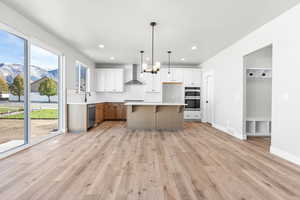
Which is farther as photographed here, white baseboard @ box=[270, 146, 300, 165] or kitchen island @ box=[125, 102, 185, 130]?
kitchen island @ box=[125, 102, 185, 130]

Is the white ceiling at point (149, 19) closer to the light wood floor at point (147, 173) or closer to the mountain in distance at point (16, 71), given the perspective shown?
the mountain in distance at point (16, 71)

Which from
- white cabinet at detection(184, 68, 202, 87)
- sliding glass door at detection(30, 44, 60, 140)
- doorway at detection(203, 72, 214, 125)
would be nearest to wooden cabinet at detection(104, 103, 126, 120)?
sliding glass door at detection(30, 44, 60, 140)

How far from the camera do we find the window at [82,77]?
5.80m

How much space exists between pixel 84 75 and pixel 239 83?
18.2 feet

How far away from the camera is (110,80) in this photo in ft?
24.3

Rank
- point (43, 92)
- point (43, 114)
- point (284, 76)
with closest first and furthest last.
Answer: point (284, 76) → point (43, 92) → point (43, 114)

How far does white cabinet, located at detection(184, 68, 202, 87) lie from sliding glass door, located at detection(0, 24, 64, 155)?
5084 mm

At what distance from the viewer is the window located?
580 cm

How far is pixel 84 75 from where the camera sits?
6492 millimetres

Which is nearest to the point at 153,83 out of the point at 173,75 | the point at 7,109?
the point at 173,75

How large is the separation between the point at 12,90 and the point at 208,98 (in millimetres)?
6221

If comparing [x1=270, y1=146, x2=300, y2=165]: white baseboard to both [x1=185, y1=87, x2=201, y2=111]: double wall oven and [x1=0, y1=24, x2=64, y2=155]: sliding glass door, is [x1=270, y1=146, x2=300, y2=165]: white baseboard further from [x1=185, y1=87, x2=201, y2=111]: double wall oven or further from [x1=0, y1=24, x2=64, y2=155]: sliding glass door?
[x1=0, y1=24, x2=64, y2=155]: sliding glass door

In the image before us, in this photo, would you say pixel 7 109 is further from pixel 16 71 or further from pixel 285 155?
pixel 285 155

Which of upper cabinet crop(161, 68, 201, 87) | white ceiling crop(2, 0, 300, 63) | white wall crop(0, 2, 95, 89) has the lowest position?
upper cabinet crop(161, 68, 201, 87)
